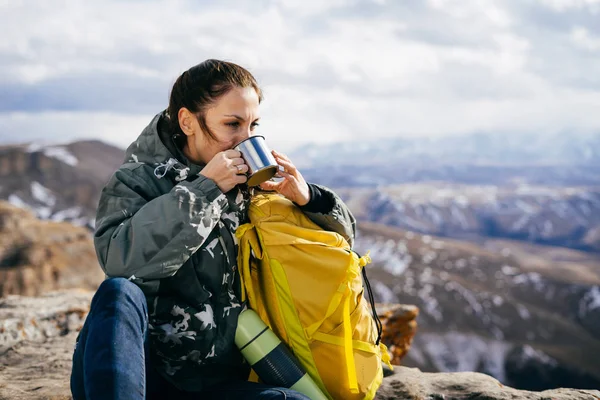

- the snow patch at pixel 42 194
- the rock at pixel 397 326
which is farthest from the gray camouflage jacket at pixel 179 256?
the snow patch at pixel 42 194

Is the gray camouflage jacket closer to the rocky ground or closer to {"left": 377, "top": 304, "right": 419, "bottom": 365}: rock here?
the rocky ground

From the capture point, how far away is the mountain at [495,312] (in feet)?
Result: 260

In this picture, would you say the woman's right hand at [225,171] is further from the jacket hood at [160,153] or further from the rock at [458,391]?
the rock at [458,391]

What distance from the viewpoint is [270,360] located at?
3.76 meters

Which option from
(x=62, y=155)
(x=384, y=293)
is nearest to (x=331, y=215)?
(x=384, y=293)

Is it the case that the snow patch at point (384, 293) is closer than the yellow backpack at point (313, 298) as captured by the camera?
No

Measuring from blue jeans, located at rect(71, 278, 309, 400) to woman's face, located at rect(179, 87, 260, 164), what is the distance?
1.28 meters

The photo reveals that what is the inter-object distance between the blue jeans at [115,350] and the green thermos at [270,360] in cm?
26

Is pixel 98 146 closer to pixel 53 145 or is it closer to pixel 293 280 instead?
pixel 53 145

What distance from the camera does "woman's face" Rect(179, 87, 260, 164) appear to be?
400 centimetres

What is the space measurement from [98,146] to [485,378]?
162 metres

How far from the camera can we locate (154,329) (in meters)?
3.62

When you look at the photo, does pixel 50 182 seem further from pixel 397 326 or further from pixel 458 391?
pixel 458 391

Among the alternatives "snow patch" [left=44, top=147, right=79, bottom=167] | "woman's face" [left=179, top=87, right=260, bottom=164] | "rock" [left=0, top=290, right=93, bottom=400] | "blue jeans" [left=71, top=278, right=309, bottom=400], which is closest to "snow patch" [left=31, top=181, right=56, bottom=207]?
"snow patch" [left=44, top=147, right=79, bottom=167]
